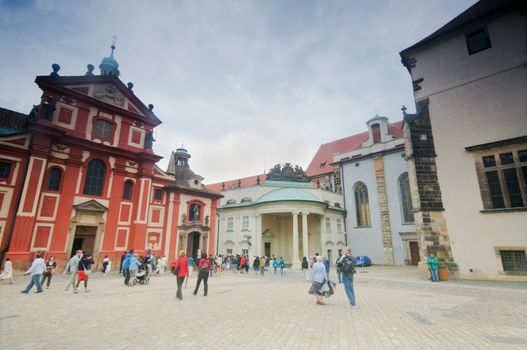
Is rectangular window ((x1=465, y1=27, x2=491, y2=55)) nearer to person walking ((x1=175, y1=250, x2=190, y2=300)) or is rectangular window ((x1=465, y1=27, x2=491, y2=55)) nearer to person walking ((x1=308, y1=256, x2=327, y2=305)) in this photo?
person walking ((x1=308, y1=256, x2=327, y2=305))

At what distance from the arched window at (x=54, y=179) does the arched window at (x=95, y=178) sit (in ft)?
5.62

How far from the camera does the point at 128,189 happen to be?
22.7 meters

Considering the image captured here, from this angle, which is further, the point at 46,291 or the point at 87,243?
the point at 87,243

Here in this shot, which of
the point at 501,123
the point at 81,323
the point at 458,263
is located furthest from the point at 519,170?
the point at 81,323

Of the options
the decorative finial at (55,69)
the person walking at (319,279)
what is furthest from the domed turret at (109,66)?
the person walking at (319,279)

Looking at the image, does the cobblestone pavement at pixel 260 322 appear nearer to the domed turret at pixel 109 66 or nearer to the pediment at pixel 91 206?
the pediment at pixel 91 206

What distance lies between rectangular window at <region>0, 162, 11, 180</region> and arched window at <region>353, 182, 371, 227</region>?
117 feet

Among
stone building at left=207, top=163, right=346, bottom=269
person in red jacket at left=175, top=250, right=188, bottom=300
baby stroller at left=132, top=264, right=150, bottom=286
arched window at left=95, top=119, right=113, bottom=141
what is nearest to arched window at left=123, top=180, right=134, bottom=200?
arched window at left=95, top=119, right=113, bottom=141

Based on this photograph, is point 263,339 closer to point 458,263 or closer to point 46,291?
point 46,291

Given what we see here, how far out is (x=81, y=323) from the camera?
6031mm

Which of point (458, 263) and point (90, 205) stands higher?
point (90, 205)

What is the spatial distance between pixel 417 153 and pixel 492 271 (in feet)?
24.4

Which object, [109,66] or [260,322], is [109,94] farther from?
[260,322]

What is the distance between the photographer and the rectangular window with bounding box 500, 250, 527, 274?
1317 centimetres
